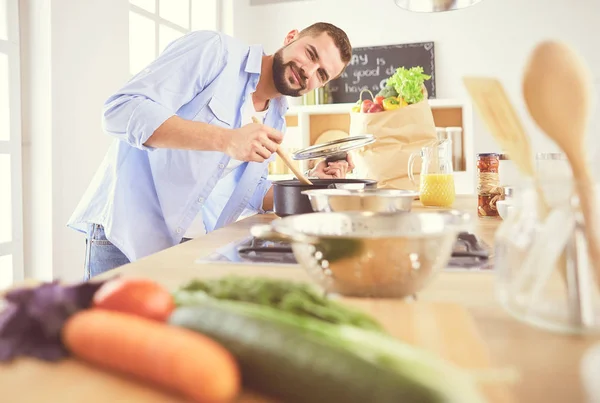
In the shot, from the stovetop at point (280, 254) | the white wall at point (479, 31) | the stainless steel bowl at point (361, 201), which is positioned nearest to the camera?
the stovetop at point (280, 254)

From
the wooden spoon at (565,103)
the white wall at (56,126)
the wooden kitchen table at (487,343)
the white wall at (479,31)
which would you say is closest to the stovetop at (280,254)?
the wooden kitchen table at (487,343)

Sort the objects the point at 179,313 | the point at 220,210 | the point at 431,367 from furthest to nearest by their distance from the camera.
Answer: the point at 220,210 < the point at 179,313 < the point at 431,367

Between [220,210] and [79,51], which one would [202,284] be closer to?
[220,210]

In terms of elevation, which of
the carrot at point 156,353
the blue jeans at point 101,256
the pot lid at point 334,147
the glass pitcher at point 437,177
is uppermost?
the pot lid at point 334,147

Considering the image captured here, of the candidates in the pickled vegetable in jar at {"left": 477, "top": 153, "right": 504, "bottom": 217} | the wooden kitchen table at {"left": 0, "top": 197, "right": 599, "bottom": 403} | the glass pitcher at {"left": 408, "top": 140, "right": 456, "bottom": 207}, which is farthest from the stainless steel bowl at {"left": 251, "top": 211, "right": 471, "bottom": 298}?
the glass pitcher at {"left": 408, "top": 140, "right": 456, "bottom": 207}

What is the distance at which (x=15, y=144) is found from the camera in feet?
6.41

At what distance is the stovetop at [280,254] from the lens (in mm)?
771

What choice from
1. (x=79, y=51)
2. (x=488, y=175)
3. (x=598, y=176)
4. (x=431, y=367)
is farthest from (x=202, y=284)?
(x=79, y=51)

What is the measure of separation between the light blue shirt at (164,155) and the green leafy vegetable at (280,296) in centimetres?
83

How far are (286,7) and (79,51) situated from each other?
2276mm

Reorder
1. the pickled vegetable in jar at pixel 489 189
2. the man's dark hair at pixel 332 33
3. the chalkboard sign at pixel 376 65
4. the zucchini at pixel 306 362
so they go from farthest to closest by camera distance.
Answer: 1. the chalkboard sign at pixel 376 65
2. the man's dark hair at pixel 332 33
3. the pickled vegetable in jar at pixel 489 189
4. the zucchini at pixel 306 362

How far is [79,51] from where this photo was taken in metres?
2.13

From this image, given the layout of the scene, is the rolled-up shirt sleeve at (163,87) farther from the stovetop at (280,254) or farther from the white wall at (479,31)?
the white wall at (479,31)

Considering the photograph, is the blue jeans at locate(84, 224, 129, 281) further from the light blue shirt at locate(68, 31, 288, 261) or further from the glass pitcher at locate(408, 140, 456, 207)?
the glass pitcher at locate(408, 140, 456, 207)
